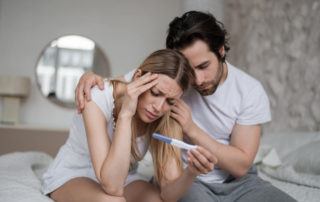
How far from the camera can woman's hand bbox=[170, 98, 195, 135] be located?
52.9 inches

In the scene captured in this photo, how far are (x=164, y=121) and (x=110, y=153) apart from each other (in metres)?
0.33

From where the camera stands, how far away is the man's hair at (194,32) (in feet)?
4.41

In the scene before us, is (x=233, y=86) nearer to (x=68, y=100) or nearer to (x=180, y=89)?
(x=180, y=89)

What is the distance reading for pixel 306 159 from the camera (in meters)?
1.78

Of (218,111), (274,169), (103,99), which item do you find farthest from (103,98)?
(274,169)

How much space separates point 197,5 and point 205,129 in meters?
1.85

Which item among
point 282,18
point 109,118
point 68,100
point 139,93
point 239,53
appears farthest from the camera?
point 68,100

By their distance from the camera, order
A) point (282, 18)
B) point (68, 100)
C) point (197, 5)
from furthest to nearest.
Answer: point (68, 100)
point (197, 5)
point (282, 18)

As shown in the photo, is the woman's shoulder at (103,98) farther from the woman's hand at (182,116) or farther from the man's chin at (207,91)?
the man's chin at (207,91)

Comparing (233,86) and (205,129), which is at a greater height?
(233,86)

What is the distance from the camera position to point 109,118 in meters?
1.32

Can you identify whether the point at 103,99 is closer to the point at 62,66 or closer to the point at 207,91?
the point at 207,91

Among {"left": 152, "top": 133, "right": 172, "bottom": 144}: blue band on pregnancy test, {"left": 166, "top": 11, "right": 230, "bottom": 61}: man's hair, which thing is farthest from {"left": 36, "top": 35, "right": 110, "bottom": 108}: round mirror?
{"left": 152, "top": 133, "right": 172, "bottom": 144}: blue band on pregnancy test

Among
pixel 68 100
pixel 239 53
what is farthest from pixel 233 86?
pixel 68 100
